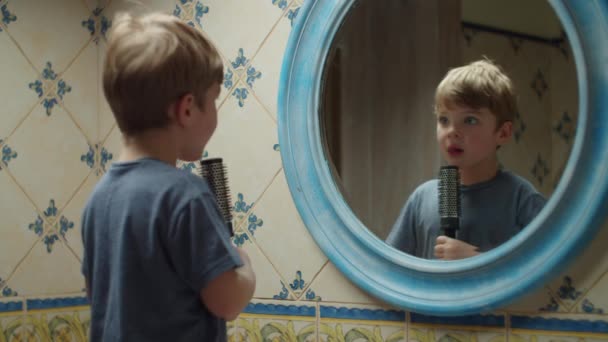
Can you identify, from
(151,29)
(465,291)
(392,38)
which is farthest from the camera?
(392,38)

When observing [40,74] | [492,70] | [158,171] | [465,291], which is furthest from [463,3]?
[40,74]

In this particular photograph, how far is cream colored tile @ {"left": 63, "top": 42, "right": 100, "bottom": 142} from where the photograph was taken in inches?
63.6

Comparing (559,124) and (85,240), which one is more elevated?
(559,124)

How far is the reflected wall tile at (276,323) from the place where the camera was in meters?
1.32

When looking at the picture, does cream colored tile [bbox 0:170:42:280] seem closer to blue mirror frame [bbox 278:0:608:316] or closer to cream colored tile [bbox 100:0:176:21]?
cream colored tile [bbox 100:0:176:21]

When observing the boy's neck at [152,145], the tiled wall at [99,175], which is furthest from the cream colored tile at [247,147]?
the boy's neck at [152,145]

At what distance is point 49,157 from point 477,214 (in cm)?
97

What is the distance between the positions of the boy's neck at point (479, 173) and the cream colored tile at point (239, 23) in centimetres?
51

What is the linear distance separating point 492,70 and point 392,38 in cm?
21

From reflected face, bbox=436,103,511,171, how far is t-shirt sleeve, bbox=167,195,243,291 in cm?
44

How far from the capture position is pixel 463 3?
1118 millimetres

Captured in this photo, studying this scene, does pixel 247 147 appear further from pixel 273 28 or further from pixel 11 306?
pixel 11 306

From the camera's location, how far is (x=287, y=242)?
53.5 inches

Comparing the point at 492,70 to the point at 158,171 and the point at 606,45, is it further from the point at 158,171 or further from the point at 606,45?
the point at 158,171
